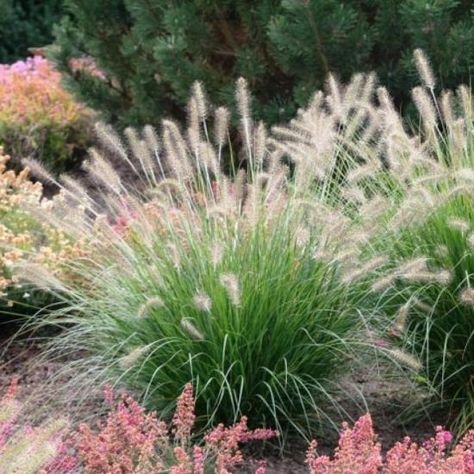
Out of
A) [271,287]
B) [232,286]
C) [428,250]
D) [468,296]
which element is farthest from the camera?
[428,250]

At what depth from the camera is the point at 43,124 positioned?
8.59 m

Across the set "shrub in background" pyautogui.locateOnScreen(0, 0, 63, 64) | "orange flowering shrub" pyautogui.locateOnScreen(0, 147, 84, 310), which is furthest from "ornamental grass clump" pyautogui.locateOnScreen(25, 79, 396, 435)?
"shrub in background" pyautogui.locateOnScreen(0, 0, 63, 64)

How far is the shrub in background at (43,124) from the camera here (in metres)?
8.50

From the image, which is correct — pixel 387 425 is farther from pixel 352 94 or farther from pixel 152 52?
pixel 152 52

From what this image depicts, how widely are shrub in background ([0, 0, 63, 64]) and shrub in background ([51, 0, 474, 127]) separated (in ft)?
18.3

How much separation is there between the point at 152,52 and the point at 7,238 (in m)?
2.61

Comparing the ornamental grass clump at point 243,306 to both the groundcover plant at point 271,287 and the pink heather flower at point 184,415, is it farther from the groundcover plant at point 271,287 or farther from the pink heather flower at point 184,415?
the pink heather flower at point 184,415

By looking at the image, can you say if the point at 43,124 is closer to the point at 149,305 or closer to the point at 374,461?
the point at 149,305

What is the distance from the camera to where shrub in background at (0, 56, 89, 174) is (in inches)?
335

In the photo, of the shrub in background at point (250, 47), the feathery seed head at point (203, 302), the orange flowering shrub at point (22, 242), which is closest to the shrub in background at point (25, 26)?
the shrub in background at point (250, 47)

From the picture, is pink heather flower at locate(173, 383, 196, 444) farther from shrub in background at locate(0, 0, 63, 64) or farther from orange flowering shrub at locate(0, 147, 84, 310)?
shrub in background at locate(0, 0, 63, 64)

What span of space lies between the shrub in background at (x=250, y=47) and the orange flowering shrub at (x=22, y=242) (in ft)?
5.23

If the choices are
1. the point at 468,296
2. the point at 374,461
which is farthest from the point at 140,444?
the point at 468,296

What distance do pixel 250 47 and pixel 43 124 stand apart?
226 centimetres
